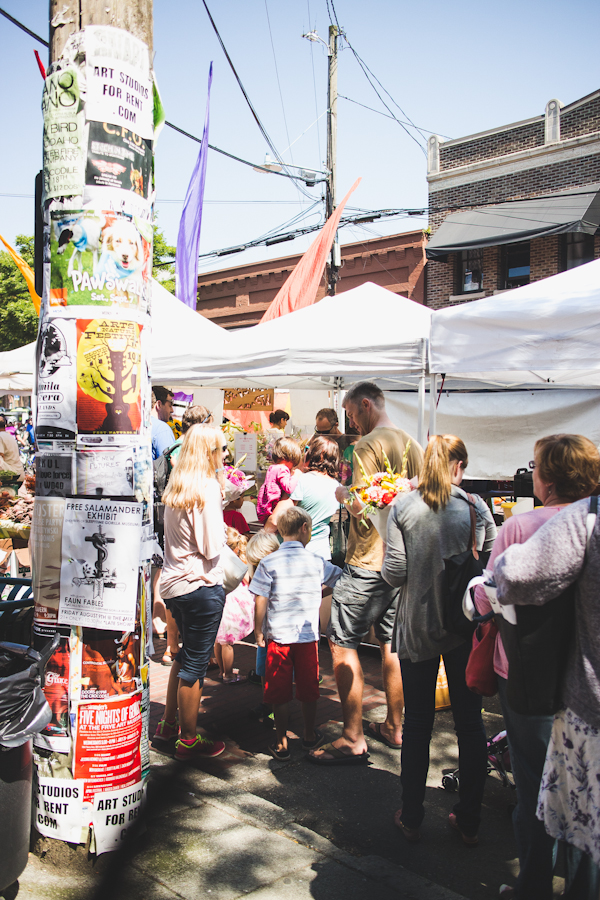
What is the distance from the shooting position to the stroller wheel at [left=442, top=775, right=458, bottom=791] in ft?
11.8

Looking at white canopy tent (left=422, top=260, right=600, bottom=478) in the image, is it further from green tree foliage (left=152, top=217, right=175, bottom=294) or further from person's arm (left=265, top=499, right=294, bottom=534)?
green tree foliage (left=152, top=217, right=175, bottom=294)

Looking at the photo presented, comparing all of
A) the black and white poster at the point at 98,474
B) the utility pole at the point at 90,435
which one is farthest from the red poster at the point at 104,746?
the black and white poster at the point at 98,474

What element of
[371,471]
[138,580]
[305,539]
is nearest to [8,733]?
[138,580]

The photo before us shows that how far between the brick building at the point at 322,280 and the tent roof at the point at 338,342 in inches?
612

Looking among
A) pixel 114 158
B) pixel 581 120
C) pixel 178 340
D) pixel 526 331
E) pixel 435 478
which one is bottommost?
pixel 435 478

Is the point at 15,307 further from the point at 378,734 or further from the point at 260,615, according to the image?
the point at 378,734

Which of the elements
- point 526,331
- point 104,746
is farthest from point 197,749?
point 526,331

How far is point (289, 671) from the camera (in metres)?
4.03

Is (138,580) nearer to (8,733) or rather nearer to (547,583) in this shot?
(8,733)

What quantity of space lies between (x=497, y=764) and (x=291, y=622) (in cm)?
135

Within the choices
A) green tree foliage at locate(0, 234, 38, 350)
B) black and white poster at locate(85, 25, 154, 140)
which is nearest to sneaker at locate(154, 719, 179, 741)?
black and white poster at locate(85, 25, 154, 140)

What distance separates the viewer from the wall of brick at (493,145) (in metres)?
18.4

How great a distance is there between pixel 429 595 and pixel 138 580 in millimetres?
1325

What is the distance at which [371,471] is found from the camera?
166 inches
